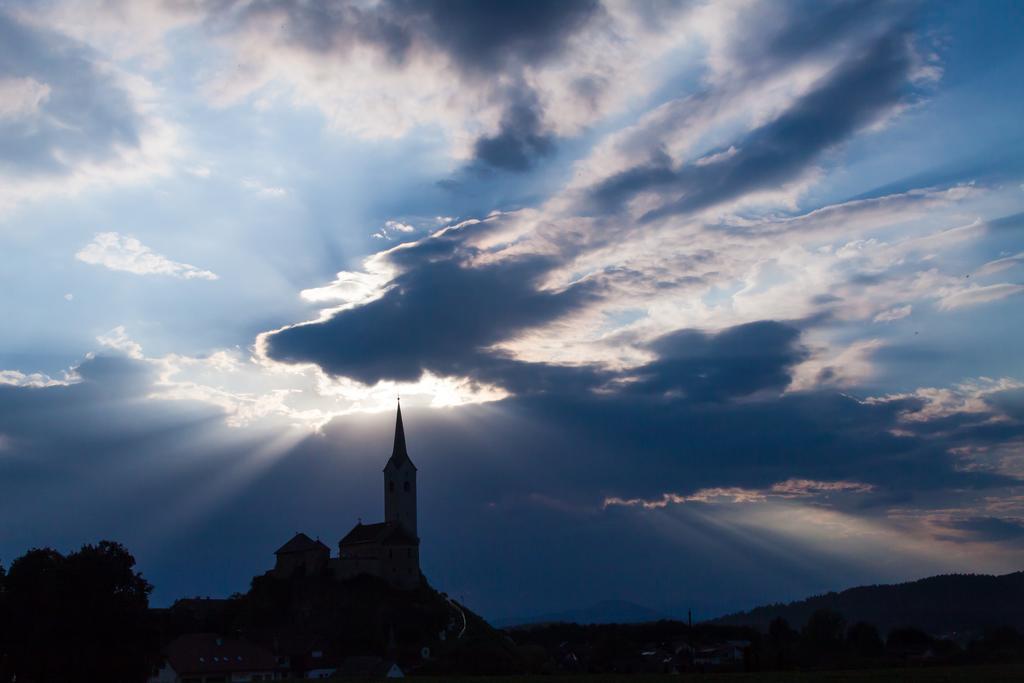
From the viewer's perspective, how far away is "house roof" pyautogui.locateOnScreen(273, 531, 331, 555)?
139500 mm

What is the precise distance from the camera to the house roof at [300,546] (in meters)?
140

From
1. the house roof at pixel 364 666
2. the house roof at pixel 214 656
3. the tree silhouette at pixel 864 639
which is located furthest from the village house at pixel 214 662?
the tree silhouette at pixel 864 639

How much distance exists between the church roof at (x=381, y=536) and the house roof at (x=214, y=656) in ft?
105

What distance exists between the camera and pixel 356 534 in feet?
472

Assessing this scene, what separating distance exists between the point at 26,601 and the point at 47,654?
465 cm

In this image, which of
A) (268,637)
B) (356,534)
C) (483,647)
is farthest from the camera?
(356,534)

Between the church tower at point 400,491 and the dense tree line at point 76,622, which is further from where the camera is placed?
the church tower at point 400,491

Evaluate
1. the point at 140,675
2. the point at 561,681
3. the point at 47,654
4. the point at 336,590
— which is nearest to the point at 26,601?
the point at 47,654

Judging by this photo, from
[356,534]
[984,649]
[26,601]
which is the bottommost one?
[984,649]

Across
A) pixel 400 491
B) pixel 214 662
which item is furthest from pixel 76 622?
pixel 400 491

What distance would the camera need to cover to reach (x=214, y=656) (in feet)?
336

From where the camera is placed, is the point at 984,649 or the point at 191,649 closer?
the point at 191,649

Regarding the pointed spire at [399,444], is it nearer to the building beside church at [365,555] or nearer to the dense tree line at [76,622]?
the building beside church at [365,555]

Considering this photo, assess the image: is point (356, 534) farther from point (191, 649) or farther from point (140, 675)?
point (140, 675)
